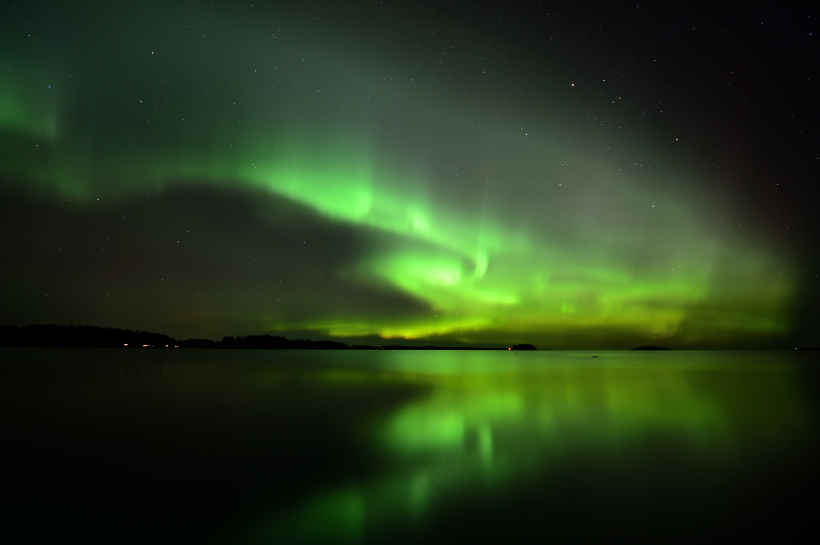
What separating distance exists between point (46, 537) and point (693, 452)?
36.2 feet

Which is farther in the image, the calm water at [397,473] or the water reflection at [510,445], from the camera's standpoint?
the water reflection at [510,445]

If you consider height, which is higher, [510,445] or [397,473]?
[397,473]

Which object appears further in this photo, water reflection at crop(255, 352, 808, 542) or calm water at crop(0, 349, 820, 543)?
water reflection at crop(255, 352, 808, 542)

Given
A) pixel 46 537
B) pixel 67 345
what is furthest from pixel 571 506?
pixel 67 345

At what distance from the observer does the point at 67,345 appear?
116625 mm

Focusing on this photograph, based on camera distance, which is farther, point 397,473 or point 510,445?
point 510,445

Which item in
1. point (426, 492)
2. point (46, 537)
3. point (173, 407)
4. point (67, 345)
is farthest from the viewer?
point (67, 345)

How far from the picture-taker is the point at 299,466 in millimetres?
7410

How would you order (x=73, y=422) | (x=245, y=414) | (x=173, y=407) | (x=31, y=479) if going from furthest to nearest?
1. (x=173, y=407)
2. (x=245, y=414)
3. (x=73, y=422)
4. (x=31, y=479)

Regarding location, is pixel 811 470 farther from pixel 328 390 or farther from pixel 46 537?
pixel 328 390

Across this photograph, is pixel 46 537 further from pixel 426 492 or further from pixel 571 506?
pixel 571 506

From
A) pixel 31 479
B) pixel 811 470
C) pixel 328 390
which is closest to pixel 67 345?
pixel 328 390

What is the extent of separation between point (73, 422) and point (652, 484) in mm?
13684

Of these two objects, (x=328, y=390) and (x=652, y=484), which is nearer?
(x=652, y=484)
